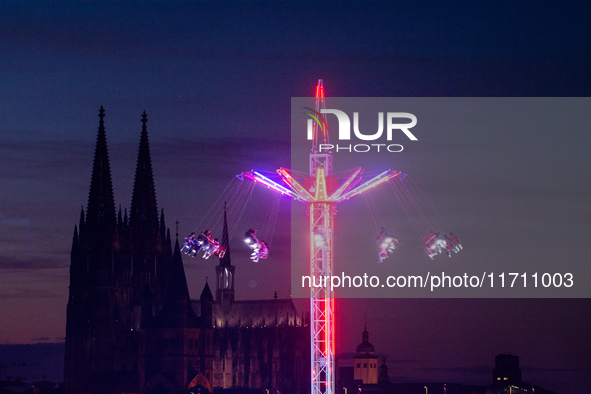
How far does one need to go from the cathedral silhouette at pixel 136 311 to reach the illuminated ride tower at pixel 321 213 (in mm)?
99490

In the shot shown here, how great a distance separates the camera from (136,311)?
158 m

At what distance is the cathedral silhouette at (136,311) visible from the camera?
496 ft

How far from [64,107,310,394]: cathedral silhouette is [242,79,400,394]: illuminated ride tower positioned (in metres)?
99.5

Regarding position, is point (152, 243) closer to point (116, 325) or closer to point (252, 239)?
point (116, 325)

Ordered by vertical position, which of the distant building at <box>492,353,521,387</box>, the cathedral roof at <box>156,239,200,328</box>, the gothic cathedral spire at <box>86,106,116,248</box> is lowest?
the distant building at <box>492,353,521,387</box>

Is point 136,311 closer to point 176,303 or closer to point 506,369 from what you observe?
point 176,303

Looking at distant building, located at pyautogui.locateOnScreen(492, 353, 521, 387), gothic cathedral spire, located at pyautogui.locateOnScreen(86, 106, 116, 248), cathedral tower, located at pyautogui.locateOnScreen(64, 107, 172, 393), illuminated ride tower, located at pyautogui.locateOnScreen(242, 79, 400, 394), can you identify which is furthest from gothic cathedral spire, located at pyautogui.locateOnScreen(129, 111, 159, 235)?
illuminated ride tower, located at pyautogui.locateOnScreen(242, 79, 400, 394)

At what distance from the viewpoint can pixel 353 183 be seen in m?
49.5

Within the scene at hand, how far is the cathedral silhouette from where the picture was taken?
151m

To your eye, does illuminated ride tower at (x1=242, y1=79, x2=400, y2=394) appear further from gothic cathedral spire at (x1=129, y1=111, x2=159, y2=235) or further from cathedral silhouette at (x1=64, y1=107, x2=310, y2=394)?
gothic cathedral spire at (x1=129, y1=111, x2=159, y2=235)

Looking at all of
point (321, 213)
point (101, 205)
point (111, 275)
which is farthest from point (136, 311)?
point (321, 213)

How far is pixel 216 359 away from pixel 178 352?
17.1 m

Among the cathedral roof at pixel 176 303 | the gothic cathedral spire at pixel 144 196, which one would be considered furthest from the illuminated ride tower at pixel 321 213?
the gothic cathedral spire at pixel 144 196

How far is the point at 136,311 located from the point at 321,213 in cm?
11244
